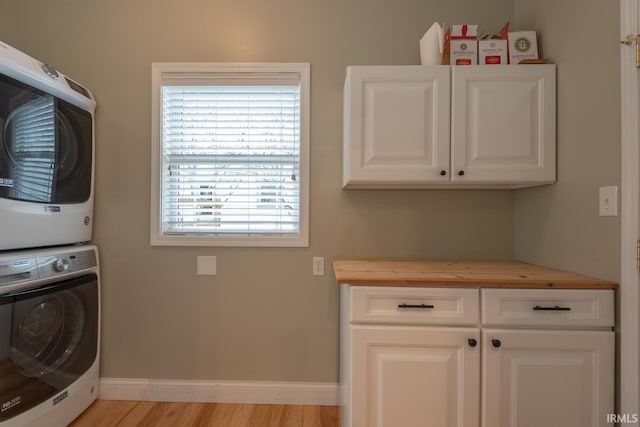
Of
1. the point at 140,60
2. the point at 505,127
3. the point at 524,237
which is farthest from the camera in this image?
the point at 140,60

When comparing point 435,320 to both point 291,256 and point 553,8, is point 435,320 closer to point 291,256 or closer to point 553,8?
point 291,256

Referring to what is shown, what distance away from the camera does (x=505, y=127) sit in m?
1.62

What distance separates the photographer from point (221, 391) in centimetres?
198

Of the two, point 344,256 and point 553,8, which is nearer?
point 553,8

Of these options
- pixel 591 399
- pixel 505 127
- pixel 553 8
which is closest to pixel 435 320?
pixel 591 399

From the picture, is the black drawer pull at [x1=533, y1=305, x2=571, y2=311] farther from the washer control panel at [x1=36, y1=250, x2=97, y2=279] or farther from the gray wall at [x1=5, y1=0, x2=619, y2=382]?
the washer control panel at [x1=36, y1=250, x2=97, y2=279]

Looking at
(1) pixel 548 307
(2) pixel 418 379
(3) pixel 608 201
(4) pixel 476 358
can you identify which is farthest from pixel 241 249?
(3) pixel 608 201

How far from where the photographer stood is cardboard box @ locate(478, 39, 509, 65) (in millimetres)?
1699

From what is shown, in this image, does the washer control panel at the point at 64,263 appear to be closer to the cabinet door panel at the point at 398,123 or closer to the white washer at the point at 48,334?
the white washer at the point at 48,334

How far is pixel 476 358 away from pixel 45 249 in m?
2.14

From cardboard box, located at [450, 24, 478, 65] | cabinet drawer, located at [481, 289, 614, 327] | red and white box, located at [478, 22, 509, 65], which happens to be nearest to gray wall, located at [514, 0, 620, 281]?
cabinet drawer, located at [481, 289, 614, 327]

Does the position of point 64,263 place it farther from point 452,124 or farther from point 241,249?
point 452,124

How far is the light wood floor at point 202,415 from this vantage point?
1788mm

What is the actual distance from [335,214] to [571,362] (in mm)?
1328
